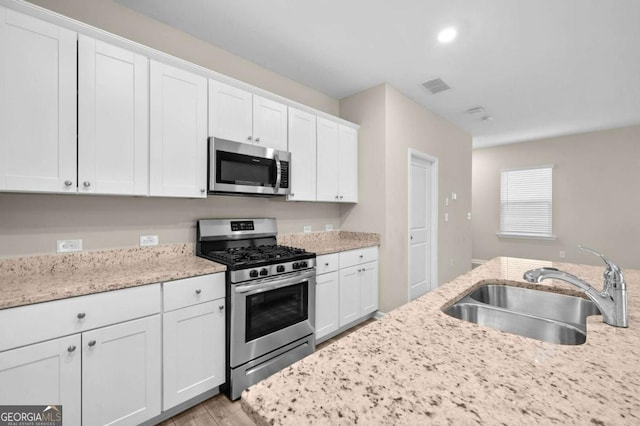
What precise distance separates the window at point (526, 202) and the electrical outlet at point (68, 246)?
7.23m

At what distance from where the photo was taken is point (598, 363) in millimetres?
721

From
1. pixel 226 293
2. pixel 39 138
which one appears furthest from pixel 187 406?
pixel 39 138

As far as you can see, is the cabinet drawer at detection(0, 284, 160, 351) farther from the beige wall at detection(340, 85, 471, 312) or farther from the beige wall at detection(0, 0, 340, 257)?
the beige wall at detection(340, 85, 471, 312)

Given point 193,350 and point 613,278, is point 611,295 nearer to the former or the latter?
point 613,278

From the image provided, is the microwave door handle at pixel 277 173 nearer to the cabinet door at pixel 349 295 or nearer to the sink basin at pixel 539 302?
the cabinet door at pixel 349 295

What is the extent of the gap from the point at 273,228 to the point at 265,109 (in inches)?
45.8

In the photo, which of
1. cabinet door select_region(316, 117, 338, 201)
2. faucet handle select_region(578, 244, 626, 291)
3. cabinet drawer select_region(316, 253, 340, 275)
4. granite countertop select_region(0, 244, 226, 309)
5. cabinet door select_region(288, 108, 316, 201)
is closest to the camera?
faucet handle select_region(578, 244, 626, 291)

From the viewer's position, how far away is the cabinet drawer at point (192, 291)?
5.62 feet

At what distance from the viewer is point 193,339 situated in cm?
182

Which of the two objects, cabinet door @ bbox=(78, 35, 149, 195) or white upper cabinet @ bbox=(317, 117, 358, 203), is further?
white upper cabinet @ bbox=(317, 117, 358, 203)

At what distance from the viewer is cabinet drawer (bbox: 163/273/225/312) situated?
1714mm

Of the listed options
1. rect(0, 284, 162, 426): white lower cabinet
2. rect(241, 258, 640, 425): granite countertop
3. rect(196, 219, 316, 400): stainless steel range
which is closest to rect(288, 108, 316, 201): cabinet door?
rect(196, 219, 316, 400): stainless steel range

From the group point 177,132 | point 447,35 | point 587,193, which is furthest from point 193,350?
point 587,193

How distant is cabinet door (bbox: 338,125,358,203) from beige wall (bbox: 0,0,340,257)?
841mm
